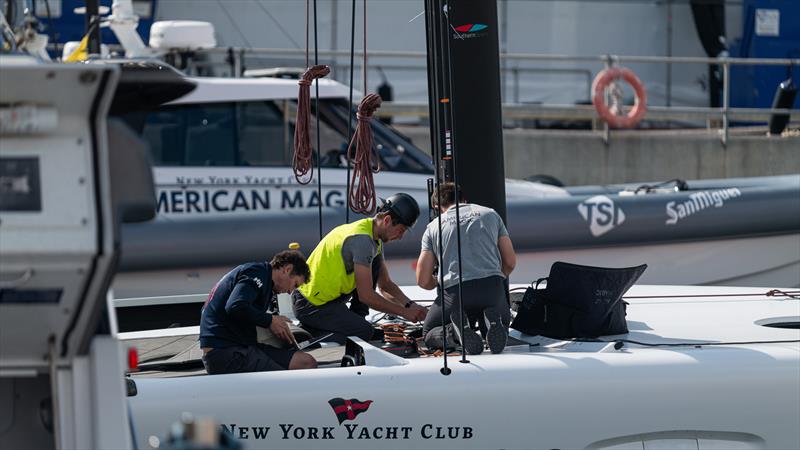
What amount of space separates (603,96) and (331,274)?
9.25m

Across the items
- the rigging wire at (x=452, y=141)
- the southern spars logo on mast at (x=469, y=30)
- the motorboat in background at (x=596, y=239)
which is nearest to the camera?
the rigging wire at (x=452, y=141)

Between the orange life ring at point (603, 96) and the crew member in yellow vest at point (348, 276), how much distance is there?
8814 millimetres

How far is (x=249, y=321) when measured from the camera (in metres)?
5.72

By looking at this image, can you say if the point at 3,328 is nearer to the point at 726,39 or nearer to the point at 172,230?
the point at 172,230

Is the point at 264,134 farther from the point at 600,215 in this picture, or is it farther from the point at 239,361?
the point at 239,361

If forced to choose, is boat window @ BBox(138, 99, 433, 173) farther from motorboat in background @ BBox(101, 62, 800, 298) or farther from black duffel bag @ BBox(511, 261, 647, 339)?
black duffel bag @ BBox(511, 261, 647, 339)

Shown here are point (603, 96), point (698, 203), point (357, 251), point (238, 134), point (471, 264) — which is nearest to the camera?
point (471, 264)

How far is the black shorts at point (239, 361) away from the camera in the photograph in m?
5.59

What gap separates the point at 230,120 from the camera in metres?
10.4

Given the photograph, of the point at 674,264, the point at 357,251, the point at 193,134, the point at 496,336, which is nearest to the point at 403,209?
the point at 357,251

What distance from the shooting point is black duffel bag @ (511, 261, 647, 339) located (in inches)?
235

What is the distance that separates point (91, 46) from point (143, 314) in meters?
5.32

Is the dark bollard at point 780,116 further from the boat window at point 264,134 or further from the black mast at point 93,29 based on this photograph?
the black mast at point 93,29

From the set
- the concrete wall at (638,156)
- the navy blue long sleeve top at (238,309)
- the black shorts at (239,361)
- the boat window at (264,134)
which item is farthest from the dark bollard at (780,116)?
the black shorts at (239,361)
